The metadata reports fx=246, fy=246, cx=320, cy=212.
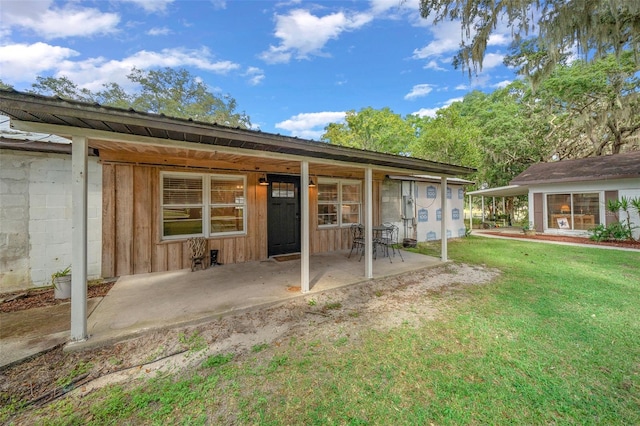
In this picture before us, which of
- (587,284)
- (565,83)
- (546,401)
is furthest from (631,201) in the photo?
(546,401)

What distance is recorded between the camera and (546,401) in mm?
1851

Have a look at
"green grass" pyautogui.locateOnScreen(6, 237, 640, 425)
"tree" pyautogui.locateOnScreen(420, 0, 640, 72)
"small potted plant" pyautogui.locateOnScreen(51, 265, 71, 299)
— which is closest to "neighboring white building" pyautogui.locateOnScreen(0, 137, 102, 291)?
"small potted plant" pyautogui.locateOnScreen(51, 265, 71, 299)

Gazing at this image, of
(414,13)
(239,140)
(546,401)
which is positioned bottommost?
(546,401)

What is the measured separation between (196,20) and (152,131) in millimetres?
7923

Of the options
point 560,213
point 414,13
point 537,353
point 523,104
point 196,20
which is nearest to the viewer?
point 537,353

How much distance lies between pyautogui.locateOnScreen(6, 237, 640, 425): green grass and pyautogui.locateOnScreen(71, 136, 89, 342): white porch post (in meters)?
0.98

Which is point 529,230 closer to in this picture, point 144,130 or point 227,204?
point 227,204

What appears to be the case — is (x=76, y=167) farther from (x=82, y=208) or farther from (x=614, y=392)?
(x=614, y=392)

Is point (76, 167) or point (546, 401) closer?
point (546, 401)

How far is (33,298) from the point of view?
12.4ft

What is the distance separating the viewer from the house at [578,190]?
9297mm

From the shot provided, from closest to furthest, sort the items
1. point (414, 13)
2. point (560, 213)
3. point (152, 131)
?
1. point (152, 131)
2. point (414, 13)
3. point (560, 213)

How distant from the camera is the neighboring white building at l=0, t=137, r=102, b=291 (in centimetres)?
392

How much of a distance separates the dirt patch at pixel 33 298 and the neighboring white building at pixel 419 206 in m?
7.15
